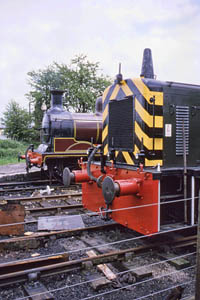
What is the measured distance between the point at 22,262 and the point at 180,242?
2.37 metres

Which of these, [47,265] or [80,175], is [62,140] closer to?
[80,175]

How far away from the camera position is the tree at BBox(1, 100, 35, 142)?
1100 inches

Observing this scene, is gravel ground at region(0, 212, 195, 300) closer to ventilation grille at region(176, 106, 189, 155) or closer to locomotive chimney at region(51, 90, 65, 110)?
ventilation grille at region(176, 106, 189, 155)

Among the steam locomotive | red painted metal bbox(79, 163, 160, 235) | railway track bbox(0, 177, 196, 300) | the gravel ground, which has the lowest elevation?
the gravel ground

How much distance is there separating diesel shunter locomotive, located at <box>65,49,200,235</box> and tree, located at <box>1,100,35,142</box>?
23998 mm

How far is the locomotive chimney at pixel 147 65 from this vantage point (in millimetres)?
4652

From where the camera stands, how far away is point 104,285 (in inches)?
126

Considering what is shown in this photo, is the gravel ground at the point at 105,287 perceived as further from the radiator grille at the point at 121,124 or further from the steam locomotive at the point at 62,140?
the steam locomotive at the point at 62,140

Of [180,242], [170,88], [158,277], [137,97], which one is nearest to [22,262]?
[158,277]

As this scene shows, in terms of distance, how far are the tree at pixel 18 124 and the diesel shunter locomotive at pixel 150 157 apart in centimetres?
2400

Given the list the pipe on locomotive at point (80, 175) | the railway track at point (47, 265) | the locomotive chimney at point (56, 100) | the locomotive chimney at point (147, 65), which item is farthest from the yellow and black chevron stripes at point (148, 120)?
the locomotive chimney at point (56, 100)

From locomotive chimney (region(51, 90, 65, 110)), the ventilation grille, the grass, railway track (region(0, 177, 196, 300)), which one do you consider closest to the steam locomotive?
locomotive chimney (region(51, 90, 65, 110))

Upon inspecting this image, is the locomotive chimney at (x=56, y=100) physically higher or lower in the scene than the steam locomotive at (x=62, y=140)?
higher

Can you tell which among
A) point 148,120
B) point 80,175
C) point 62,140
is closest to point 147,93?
point 148,120
